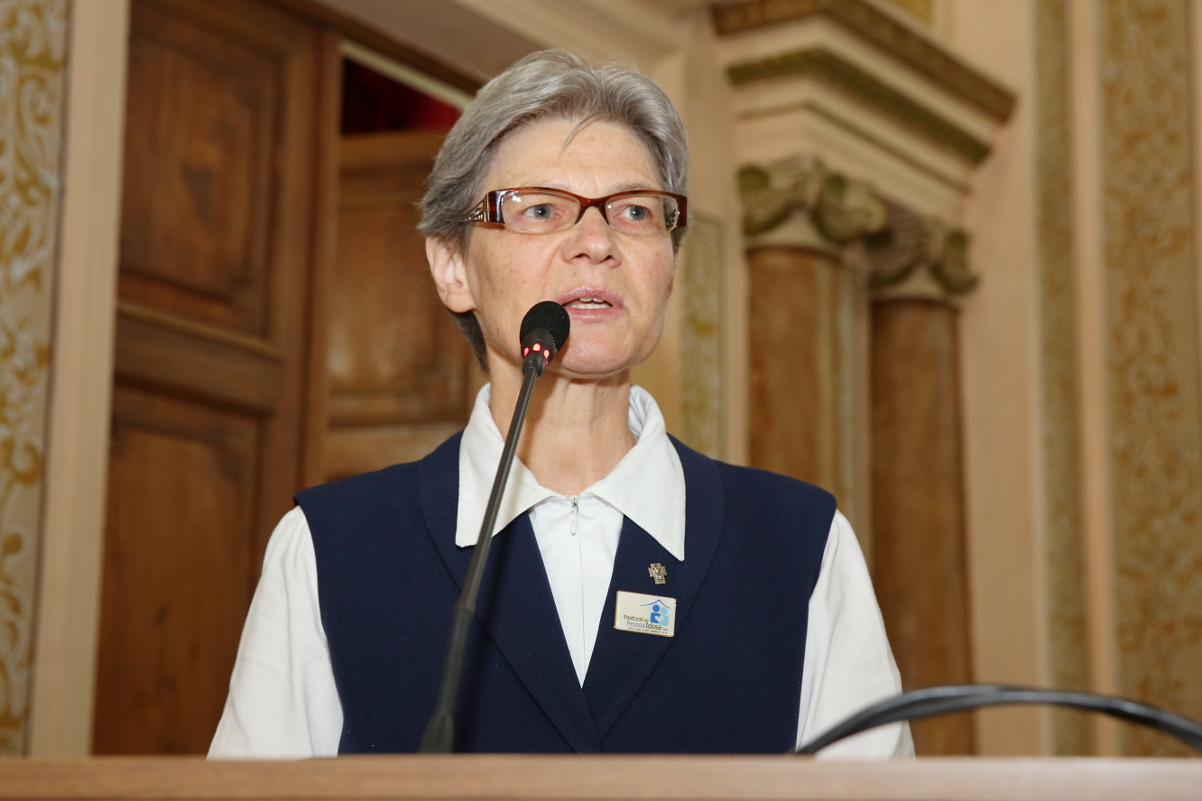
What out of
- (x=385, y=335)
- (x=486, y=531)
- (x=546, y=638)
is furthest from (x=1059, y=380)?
(x=486, y=531)

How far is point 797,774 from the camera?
775 mm

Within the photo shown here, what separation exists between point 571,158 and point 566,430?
0.35 meters

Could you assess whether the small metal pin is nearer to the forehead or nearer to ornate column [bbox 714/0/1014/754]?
the forehead

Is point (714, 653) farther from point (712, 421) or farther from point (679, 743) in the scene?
point (712, 421)

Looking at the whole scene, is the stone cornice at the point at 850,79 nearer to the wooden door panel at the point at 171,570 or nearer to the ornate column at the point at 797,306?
the ornate column at the point at 797,306

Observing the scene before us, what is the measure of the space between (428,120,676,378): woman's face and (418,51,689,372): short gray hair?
20 mm

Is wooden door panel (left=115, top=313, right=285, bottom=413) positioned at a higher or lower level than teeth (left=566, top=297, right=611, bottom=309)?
higher

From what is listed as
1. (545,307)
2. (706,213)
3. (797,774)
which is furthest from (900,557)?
(797,774)

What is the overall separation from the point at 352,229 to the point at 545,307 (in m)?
3.62

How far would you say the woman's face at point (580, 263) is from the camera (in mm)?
1705

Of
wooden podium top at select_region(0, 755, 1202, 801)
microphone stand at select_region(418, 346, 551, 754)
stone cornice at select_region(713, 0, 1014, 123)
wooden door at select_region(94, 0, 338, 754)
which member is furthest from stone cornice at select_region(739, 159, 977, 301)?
wooden podium top at select_region(0, 755, 1202, 801)

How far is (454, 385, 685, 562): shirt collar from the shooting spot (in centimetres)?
170

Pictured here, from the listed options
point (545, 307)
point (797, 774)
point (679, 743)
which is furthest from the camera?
point (679, 743)

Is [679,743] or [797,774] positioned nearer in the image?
[797,774]
